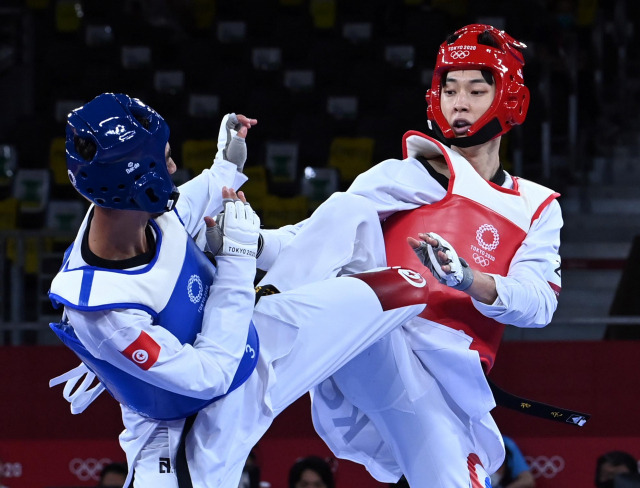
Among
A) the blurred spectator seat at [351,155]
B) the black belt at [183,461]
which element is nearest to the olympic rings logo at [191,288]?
the black belt at [183,461]

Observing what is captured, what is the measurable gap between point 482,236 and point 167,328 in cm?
140

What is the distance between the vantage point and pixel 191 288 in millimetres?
3705

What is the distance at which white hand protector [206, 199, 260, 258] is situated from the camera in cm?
373

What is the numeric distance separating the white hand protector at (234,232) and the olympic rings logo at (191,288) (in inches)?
4.5

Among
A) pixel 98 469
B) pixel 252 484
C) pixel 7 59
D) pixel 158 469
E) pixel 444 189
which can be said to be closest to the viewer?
pixel 158 469

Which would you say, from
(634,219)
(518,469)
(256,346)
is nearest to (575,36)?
(634,219)

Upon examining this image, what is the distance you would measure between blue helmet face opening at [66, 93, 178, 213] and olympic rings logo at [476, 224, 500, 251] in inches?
53.8

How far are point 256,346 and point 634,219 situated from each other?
23.3ft

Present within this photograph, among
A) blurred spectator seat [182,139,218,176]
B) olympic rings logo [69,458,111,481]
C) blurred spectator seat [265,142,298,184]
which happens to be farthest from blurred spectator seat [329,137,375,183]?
olympic rings logo [69,458,111,481]

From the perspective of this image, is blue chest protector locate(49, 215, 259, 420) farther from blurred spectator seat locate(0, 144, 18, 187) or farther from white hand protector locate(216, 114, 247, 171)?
blurred spectator seat locate(0, 144, 18, 187)

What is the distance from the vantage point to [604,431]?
7180mm

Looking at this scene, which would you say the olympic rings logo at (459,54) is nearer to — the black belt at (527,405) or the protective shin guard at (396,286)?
the protective shin guard at (396,286)

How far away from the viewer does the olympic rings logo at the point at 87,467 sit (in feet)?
23.2

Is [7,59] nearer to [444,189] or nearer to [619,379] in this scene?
[619,379]
